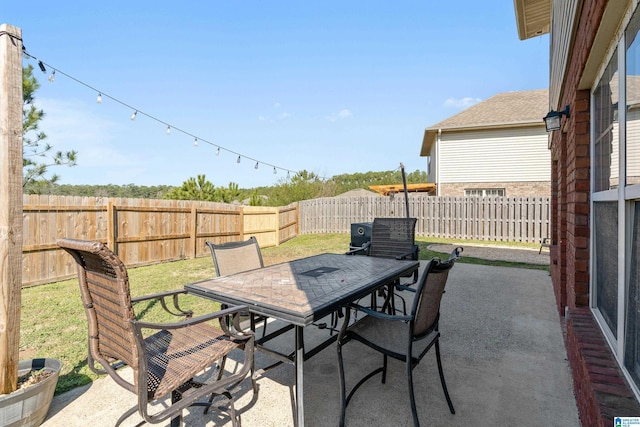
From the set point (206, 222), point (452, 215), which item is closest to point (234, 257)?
point (206, 222)

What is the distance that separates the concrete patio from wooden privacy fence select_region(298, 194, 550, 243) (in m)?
8.99

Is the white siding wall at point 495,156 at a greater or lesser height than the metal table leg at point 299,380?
greater

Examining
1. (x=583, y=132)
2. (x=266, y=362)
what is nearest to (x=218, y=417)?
(x=266, y=362)

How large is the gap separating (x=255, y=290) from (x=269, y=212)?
10.1m

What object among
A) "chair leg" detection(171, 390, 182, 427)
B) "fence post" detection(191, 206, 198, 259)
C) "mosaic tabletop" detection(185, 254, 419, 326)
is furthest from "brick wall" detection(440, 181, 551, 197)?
"chair leg" detection(171, 390, 182, 427)

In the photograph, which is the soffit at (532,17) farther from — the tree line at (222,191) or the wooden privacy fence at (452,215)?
the tree line at (222,191)

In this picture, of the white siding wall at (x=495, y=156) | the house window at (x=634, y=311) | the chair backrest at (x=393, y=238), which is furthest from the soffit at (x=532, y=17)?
the white siding wall at (x=495, y=156)

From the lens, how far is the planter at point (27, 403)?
73.4 inches

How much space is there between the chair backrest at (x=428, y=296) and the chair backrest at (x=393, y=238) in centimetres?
241

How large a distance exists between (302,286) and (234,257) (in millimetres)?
1091

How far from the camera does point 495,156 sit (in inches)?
571

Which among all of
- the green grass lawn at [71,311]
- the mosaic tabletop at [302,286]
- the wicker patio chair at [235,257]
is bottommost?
the green grass lawn at [71,311]

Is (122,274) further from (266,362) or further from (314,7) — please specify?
(314,7)

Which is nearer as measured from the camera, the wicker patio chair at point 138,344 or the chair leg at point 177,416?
the wicker patio chair at point 138,344
